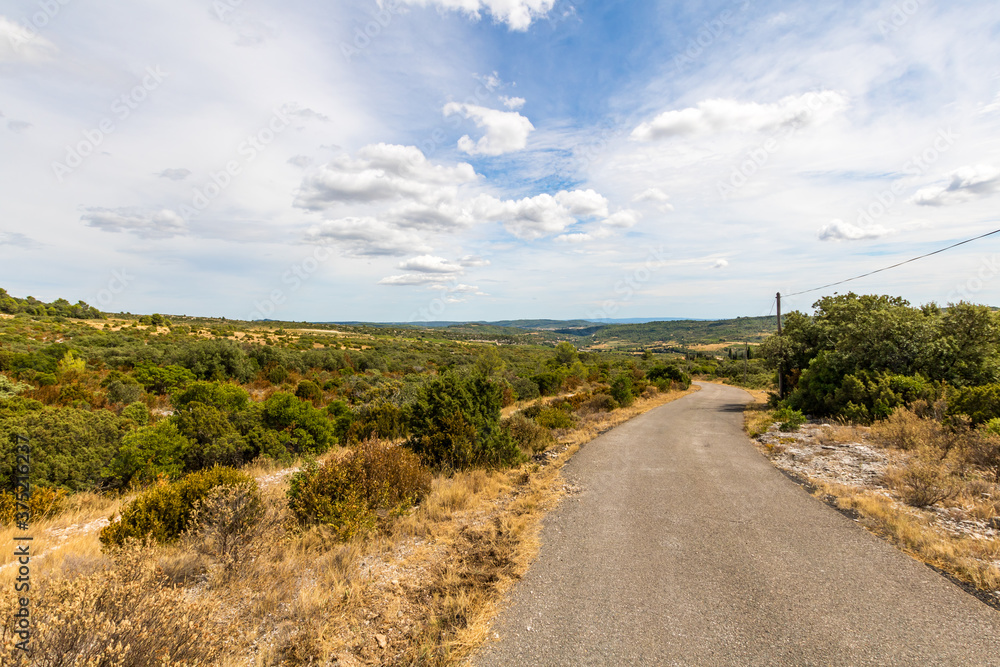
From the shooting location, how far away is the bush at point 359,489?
655 cm

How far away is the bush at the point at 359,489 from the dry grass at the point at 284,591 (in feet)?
0.88

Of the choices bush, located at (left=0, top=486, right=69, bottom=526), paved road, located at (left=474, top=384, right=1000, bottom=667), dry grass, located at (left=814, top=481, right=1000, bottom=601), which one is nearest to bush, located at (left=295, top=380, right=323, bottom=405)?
bush, located at (left=0, top=486, right=69, bottom=526)

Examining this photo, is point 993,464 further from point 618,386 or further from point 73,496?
point 73,496

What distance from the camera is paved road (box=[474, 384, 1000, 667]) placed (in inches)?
151

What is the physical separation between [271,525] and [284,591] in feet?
5.71

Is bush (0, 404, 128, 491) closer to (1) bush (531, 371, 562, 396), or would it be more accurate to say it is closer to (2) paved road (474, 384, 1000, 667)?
(2) paved road (474, 384, 1000, 667)

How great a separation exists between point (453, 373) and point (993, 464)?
12.5 m

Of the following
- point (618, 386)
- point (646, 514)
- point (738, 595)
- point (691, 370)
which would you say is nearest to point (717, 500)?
point (646, 514)

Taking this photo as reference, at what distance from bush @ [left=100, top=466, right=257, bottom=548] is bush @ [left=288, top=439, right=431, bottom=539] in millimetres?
953

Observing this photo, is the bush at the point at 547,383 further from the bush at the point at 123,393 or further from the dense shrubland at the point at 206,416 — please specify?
the bush at the point at 123,393

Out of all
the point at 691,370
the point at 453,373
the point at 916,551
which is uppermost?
the point at 453,373

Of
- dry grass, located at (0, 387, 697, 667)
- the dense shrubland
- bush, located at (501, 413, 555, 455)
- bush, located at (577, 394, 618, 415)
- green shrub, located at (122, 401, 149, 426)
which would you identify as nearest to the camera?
dry grass, located at (0, 387, 697, 667)

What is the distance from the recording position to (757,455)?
12.1 metres

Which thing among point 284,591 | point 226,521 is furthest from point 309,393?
point 284,591
